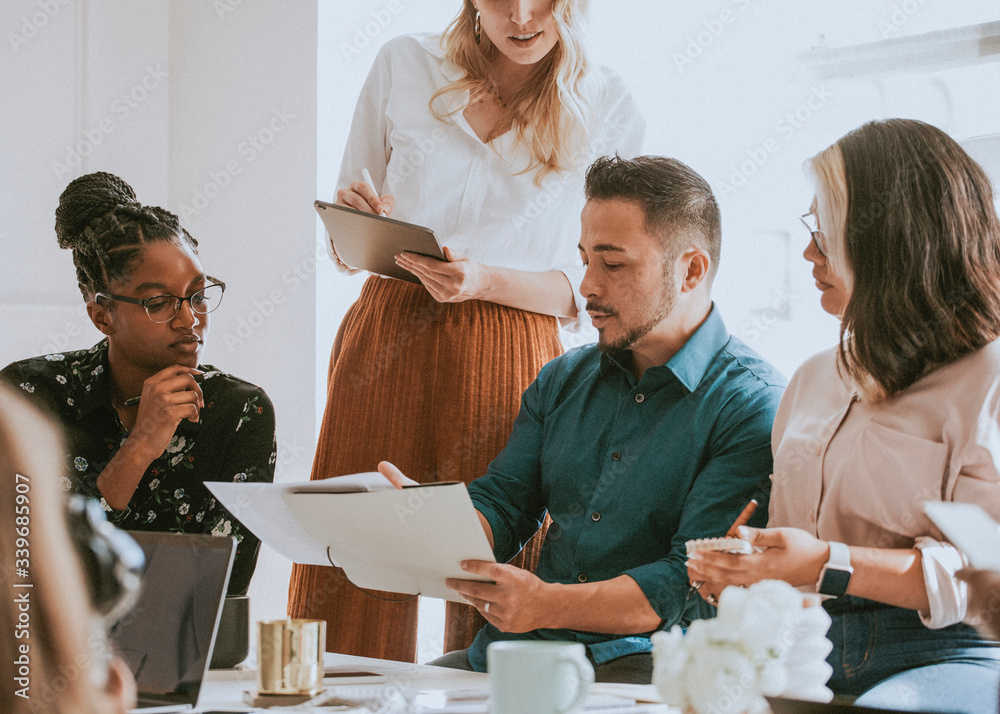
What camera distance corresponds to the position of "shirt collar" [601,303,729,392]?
1.60 m

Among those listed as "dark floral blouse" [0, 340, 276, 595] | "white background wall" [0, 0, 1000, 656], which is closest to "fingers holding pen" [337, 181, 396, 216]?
"dark floral blouse" [0, 340, 276, 595]

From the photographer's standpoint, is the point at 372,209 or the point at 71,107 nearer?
the point at 372,209

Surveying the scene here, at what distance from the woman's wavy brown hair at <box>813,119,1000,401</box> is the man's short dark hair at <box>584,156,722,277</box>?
38cm

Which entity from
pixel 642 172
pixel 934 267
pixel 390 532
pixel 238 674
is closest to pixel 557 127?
pixel 642 172

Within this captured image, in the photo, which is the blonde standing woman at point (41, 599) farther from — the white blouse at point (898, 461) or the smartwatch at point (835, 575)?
the white blouse at point (898, 461)

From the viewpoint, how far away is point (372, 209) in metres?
1.89

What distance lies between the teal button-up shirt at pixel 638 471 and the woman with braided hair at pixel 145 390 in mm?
471

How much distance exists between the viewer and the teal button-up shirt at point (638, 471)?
1461 mm

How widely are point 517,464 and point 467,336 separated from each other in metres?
0.31

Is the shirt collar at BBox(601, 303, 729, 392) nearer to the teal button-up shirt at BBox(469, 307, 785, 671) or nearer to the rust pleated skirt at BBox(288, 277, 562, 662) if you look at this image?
the teal button-up shirt at BBox(469, 307, 785, 671)

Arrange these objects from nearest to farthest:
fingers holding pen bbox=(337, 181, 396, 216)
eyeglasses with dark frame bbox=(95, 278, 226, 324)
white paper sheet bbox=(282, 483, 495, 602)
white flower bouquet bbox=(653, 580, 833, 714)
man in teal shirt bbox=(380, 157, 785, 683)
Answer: white flower bouquet bbox=(653, 580, 833, 714), white paper sheet bbox=(282, 483, 495, 602), man in teal shirt bbox=(380, 157, 785, 683), eyeglasses with dark frame bbox=(95, 278, 226, 324), fingers holding pen bbox=(337, 181, 396, 216)

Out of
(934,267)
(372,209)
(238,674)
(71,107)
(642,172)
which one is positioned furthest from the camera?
(71,107)

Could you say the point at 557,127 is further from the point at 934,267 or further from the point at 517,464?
the point at 934,267

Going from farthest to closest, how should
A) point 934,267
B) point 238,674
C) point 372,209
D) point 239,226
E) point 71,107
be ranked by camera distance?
point 239,226 < point 71,107 < point 372,209 < point 934,267 < point 238,674
